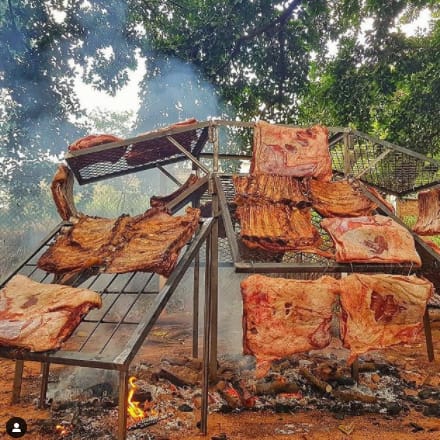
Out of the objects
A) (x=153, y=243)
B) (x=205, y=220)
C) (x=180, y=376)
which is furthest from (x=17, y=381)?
(x=205, y=220)

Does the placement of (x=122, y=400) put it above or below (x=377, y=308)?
below

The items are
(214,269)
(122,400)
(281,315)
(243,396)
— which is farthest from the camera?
(214,269)

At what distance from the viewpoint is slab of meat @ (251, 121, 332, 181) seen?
562cm

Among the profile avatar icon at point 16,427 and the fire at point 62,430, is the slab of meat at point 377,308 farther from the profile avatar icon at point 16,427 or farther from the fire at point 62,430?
the profile avatar icon at point 16,427

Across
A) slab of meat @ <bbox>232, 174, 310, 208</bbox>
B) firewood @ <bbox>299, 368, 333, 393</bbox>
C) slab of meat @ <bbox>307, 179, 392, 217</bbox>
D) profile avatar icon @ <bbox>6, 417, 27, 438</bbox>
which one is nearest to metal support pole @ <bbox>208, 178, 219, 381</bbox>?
slab of meat @ <bbox>232, 174, 310, 208</bbox>

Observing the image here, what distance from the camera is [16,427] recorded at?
190 inches

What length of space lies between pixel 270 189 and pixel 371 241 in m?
1.57

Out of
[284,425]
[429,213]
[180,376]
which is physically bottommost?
[284,425]

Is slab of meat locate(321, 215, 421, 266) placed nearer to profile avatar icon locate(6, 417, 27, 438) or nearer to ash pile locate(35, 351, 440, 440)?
ash pile locate(35, 351, 440, 440)

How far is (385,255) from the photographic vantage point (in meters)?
4.50

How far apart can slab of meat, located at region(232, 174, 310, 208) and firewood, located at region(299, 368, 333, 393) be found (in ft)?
10.7

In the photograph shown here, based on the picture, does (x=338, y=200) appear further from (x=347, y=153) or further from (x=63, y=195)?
(x=63, y=195)

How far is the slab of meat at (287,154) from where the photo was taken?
→ 562 cm

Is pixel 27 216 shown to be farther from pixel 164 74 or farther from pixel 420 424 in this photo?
pixel 420 424
